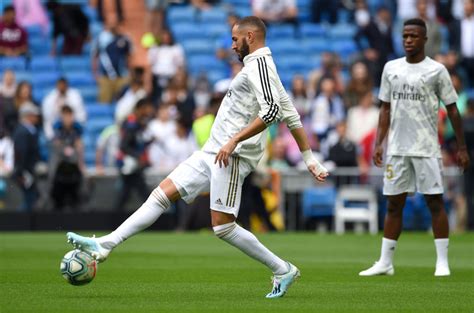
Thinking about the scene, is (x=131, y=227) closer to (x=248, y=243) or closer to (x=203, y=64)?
(x=248, y=243)

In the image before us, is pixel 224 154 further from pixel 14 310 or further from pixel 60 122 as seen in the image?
pixel 60 122

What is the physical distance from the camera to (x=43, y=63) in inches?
1136

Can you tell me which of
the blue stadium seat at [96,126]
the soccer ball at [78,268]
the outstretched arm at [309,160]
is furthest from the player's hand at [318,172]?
the blue stadium seat at [96,126]

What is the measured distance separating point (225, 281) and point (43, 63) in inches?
697

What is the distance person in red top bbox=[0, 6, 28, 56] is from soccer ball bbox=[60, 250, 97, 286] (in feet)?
56.4

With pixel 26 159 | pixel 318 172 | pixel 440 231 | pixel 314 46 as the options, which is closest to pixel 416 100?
pixel 440 231

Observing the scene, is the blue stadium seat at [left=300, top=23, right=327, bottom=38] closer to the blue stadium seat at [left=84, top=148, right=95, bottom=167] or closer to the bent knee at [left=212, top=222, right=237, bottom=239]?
the blue stadium seat at [left=84, top=148, right=95, bottom=167]

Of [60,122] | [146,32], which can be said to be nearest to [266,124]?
[60,122]

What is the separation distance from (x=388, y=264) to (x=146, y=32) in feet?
58.3

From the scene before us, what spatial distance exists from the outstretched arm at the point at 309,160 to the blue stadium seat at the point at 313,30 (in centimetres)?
1951

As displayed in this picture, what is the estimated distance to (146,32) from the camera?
97.7ft

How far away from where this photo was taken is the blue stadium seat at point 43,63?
28.7 m

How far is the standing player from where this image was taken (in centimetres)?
1027

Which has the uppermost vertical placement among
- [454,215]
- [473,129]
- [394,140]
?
[394,140]
